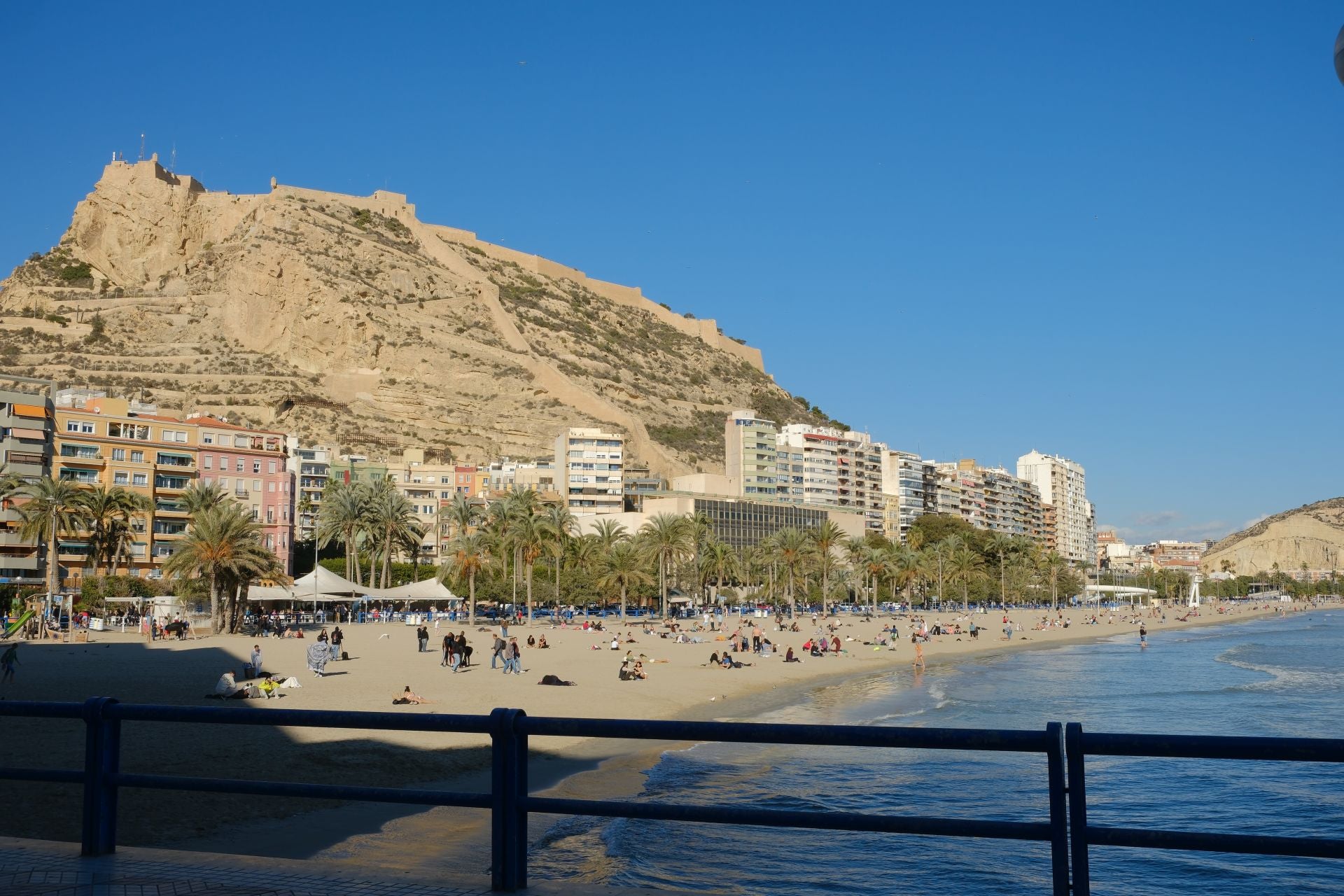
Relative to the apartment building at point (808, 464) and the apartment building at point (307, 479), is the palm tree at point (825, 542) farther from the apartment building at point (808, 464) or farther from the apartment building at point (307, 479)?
the apartment building at point (808, 464)

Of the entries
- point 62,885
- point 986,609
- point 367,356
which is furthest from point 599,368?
point 62,885

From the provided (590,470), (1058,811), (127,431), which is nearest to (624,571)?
(127,431)

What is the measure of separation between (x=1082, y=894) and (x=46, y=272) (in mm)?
170110

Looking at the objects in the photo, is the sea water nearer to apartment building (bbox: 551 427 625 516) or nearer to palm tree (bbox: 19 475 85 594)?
palm tree (bbox: 19 475 85 594)

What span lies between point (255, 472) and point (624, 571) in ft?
98.9

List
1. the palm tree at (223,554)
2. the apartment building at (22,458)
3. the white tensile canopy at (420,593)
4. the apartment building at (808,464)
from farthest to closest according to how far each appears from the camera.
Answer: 1. the apartment building at (808,464)
2. the apartment building at (22,458)
3. the white tensile canopy at (420,593)
4. the palm tree at (223,554)

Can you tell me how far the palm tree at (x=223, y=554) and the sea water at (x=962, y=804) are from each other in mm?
Answer: 25480

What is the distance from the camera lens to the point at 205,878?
175 inches

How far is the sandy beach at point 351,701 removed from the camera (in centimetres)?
1348

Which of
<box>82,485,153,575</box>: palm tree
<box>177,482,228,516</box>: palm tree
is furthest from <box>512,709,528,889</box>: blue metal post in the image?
<box>82,485,153,575</box>: palm tree

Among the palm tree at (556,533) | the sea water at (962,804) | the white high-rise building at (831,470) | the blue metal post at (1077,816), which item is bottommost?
the sea water at (962,804)

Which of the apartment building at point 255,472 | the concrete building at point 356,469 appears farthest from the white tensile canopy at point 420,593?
the concrete building at point 356,469

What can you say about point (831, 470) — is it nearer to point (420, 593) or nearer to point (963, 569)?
point (963, 569)

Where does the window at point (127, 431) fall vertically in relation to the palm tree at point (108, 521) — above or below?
above
